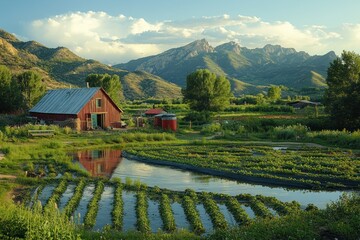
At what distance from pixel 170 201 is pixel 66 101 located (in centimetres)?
3918

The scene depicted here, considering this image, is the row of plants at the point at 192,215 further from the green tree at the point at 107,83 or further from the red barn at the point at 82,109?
the green tree at the point at 107,83

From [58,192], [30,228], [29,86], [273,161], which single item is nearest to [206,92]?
[29,86]

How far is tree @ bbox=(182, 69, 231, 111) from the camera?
78.8 meters

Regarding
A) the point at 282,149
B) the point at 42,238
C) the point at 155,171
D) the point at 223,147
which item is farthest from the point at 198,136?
the point at 42,238

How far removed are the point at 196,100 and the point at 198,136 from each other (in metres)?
30.5

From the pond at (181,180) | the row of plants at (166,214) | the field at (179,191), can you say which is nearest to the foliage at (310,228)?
the field at (179,191)

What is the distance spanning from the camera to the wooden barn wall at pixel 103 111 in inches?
2047

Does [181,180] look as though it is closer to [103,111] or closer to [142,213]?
[142,213]

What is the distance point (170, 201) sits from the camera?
63.9 ft

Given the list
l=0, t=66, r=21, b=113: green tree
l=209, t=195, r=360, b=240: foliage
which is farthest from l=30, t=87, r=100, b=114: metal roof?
l=209, t=195, r=360, b=240: foliage

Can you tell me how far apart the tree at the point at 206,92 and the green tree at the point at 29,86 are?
2840 centimetres

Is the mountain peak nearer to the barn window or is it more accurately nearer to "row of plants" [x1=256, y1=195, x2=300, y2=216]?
the barn window

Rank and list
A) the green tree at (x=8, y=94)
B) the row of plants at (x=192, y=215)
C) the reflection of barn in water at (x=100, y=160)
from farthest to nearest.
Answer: the green tree at (x=8, y=94) < the reflection of barn in water at (x=100, y=160) < the row of plants at (x=192, y=215)

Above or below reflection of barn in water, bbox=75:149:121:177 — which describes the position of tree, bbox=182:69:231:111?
above
